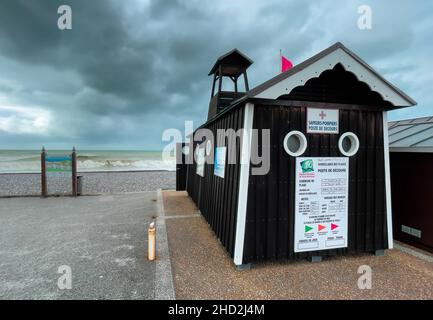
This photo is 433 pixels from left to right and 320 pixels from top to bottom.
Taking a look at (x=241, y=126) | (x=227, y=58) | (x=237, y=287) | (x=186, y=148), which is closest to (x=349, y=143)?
(x=241, y=126)

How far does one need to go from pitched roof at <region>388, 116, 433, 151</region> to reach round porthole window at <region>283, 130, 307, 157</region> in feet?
8.50

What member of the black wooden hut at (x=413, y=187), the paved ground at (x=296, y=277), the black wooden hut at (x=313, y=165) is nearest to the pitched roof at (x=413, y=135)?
the black wooden hut at (x=413, y=187)

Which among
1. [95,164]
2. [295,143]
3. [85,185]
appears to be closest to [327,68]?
[295,143]

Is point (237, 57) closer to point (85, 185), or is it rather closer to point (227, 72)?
point (227, 72)

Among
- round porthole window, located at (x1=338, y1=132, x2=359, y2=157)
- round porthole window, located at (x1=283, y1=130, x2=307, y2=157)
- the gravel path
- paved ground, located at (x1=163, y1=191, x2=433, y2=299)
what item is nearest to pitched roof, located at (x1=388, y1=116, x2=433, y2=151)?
round porthole window, located at (x1=338, y1=132, x2=359, y2=157)

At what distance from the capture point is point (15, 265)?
403 centimetres

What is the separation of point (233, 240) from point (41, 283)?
9.76 ft

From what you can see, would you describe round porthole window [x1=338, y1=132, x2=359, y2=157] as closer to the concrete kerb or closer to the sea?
the concrete kerb

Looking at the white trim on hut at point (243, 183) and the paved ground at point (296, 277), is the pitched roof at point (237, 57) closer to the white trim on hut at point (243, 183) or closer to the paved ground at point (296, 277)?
the white trim on hut at point (243, 183)

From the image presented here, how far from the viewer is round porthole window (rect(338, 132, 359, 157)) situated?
4.20m

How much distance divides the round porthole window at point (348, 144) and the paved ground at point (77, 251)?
12.8 ft

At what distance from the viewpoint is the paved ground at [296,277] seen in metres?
3.19

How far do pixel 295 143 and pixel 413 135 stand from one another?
3.59 m

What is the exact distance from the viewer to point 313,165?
160 inches
